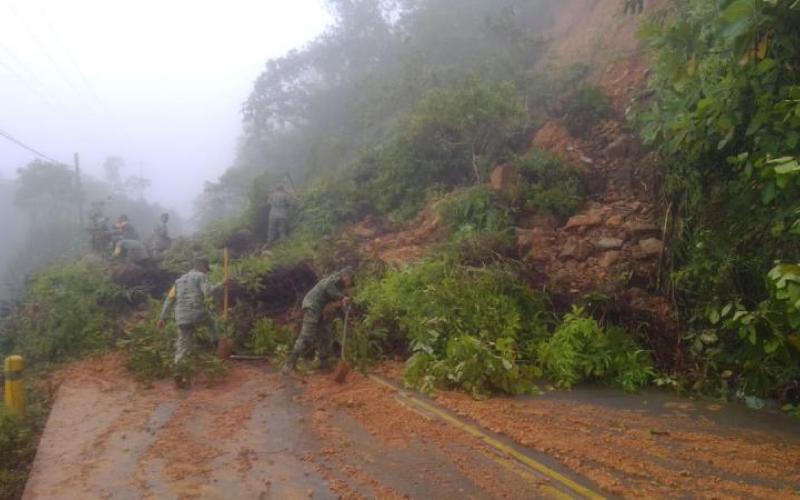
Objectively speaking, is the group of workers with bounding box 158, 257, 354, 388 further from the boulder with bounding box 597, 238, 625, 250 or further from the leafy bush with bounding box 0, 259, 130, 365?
the boulder with bounding box 597, 238, 625, 250

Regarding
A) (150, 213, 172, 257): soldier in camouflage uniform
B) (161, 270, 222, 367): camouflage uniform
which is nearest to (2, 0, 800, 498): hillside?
(161, 270, 222, 367): camouflage uniform

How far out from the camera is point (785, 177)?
15.9 feet

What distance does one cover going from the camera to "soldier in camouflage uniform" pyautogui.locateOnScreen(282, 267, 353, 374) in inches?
347

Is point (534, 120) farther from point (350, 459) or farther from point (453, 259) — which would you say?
point (350, 459)

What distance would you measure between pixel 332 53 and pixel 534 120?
19674mm

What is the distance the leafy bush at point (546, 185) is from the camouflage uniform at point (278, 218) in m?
6.64

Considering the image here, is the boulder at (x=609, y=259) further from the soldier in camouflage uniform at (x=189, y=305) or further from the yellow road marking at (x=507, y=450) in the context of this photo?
the soldier in camouflage uniform at (x=189, y=305)

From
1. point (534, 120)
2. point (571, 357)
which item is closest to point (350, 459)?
point (571, 357)

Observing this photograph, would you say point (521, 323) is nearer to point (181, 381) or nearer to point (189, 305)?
point (181, 381)

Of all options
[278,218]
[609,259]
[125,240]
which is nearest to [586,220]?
[609,259]

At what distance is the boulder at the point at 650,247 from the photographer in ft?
29.7

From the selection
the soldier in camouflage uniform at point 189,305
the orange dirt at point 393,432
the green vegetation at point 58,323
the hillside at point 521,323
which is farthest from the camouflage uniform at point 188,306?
the orange dirt at point 393,432

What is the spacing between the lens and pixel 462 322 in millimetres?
8344

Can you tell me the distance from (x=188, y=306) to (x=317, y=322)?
1818mm
